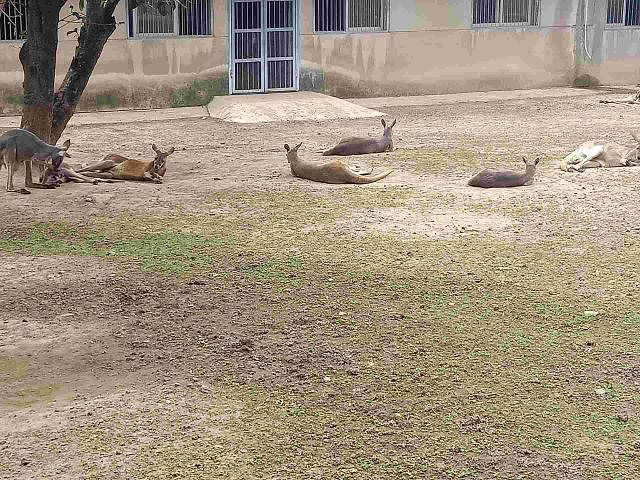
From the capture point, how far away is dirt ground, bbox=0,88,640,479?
4445 millimetres

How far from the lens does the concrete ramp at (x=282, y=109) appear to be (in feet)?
52.4

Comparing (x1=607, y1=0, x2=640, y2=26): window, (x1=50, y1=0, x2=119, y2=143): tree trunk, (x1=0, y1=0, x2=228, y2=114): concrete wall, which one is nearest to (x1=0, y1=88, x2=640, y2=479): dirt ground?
(x1=50, y1=0, x2=119, y2=143): tree trunk

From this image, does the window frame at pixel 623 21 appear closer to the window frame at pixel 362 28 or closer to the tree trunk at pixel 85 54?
the window frame at pixel 362 28

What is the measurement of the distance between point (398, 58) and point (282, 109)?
4143 millimetres

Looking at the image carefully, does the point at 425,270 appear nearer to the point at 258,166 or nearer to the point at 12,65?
the point at 258,166

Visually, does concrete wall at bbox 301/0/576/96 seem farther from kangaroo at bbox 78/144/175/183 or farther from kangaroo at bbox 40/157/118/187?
kangaroo at bbox 40/157/118/187

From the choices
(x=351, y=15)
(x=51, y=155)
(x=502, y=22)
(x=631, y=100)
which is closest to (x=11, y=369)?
(x=51, y=155)

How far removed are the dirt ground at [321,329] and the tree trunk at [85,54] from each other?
1662mm

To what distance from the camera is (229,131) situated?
583 inches

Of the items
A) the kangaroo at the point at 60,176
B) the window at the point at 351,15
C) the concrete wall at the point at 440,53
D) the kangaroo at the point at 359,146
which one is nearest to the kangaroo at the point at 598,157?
the kangaroo at the point at 359,146

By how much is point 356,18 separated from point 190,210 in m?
10.9

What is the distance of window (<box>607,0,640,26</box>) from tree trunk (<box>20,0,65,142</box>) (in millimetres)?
14349

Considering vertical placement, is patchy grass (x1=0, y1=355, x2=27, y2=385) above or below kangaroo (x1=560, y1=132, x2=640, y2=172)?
below

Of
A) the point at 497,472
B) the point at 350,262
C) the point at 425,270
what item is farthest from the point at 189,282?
the point at 497,472
